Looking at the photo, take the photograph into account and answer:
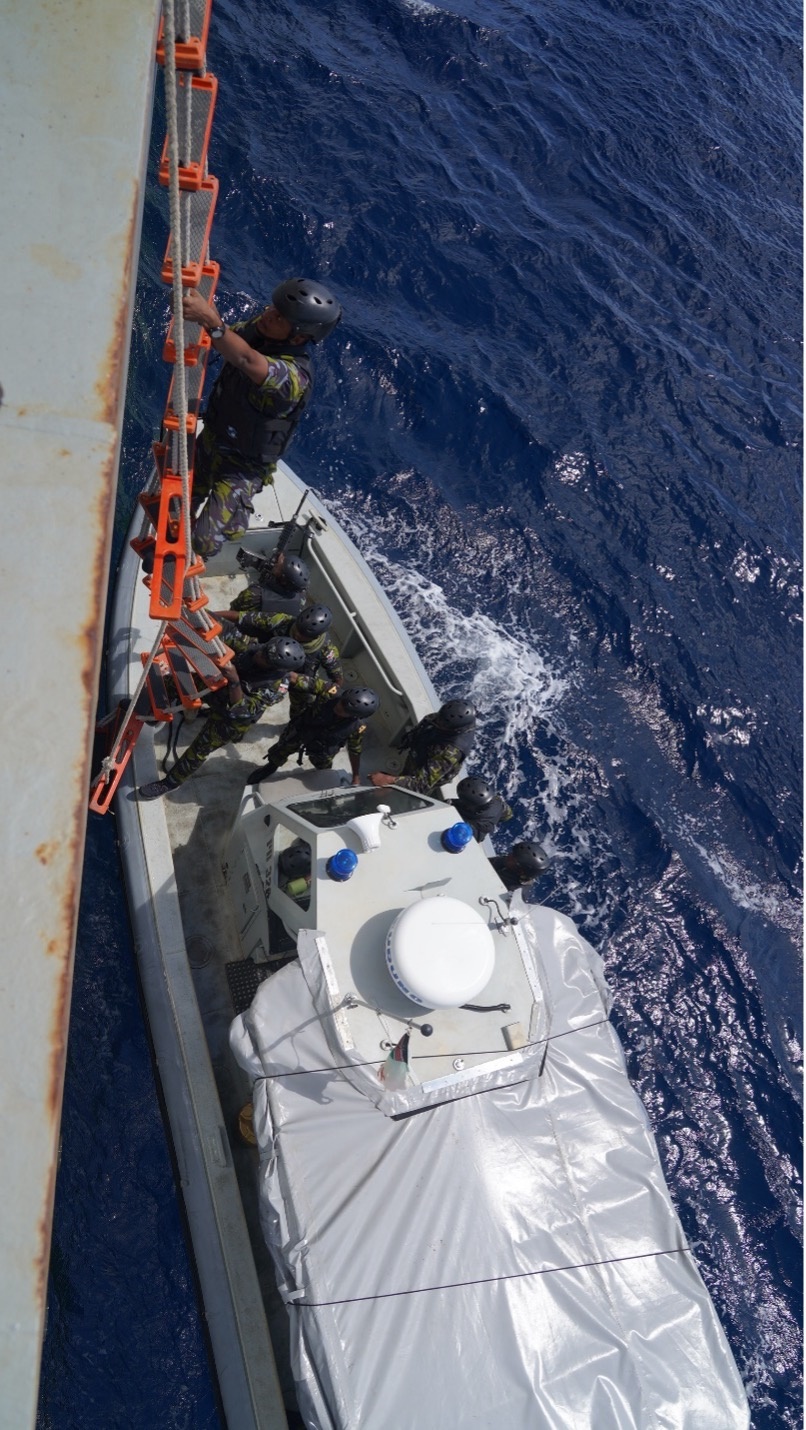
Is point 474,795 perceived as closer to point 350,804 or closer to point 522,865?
point 522,865

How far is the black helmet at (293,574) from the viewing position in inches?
339

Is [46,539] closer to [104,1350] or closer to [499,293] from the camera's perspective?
[104,1350]

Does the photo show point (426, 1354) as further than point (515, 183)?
No

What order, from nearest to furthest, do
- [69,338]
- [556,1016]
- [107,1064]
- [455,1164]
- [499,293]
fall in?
[69,338] → [455,1164] → [556,1016] → [107,1064] → [499,293]

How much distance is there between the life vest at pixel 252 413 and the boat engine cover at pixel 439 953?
4036 millimetres

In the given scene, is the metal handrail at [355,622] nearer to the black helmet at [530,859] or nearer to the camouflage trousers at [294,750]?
the camouflage trousers at [294,750]

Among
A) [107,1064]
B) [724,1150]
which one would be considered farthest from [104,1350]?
[724,1150]

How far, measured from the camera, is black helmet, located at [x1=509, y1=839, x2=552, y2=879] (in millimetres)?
7949

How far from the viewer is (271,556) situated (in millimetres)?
10000

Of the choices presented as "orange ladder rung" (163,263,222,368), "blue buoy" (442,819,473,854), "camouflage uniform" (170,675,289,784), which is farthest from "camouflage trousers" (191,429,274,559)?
"blue buoy" (442,819,473,854)

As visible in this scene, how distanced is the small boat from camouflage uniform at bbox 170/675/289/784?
1128 millimetres

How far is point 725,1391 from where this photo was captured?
508 centimetres

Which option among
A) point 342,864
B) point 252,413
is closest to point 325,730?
point 342,864

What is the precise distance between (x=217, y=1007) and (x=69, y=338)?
554 centimetres
